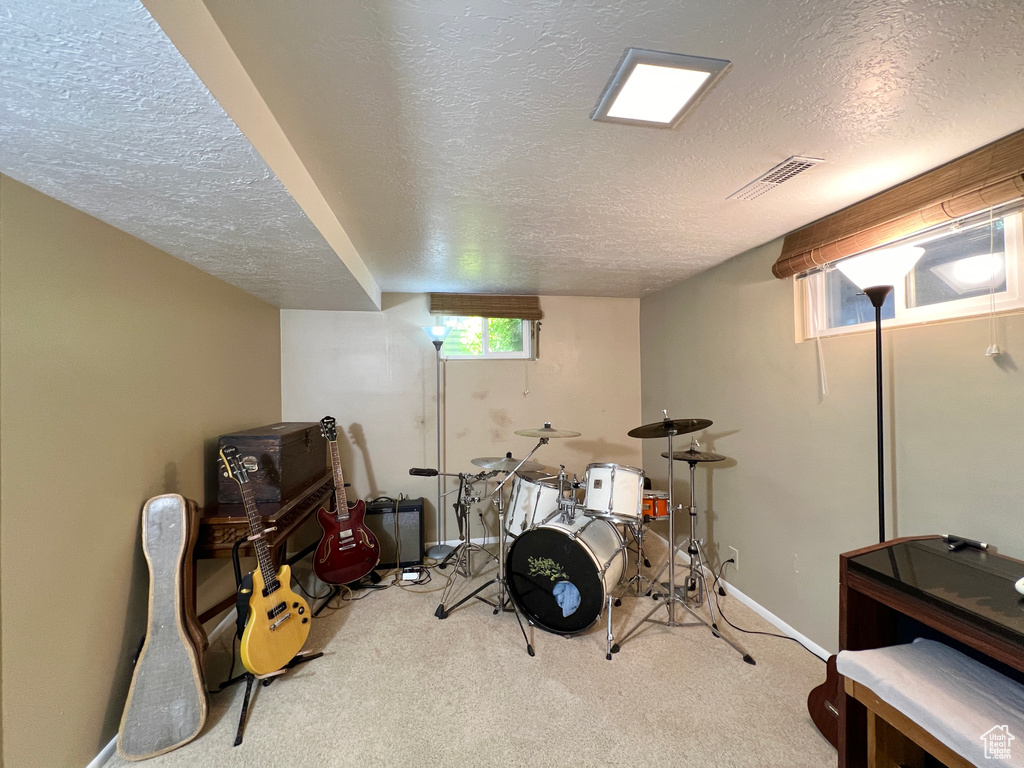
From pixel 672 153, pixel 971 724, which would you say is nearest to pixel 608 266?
pixel 672 153

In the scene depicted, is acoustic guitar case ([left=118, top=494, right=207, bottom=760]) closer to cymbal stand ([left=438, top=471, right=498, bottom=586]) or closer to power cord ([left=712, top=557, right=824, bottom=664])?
cymbal stand ([left=438, top=471, right=498, bottom=586])

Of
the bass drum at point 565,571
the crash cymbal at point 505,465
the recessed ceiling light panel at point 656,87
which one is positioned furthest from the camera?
the crash cymbal at point 505,465

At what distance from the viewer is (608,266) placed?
2850 mm

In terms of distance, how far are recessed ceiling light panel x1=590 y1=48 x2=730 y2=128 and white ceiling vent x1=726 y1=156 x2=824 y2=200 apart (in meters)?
0.60

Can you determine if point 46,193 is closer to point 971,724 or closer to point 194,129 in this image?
point 194,129

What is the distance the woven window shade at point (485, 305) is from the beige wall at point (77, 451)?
5.80 feet

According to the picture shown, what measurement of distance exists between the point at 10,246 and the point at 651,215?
2328 millimetres

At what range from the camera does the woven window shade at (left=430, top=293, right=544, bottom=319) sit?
3533 millimetres

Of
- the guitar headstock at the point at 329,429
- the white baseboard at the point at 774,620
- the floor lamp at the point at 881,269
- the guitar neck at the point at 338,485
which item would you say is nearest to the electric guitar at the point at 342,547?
the guitar neck at the point at 338,485

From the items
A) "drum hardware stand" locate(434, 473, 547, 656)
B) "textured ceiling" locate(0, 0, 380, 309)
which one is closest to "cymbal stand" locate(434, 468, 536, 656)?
"drum hardware stand" locate(434, 473, 547, 656)

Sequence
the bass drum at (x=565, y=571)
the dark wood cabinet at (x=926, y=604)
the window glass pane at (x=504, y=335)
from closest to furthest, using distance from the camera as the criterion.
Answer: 1. the dark wood cabinet at (x=926, y=604)
2. the bass drum at (x=565, y=571)
3. the window glass pane at (x=504, y=335)

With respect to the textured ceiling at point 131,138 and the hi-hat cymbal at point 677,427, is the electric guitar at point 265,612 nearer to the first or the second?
the textured ceiling at point 131,138

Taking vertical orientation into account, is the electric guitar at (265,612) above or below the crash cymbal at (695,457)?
below

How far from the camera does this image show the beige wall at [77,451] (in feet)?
4.29
